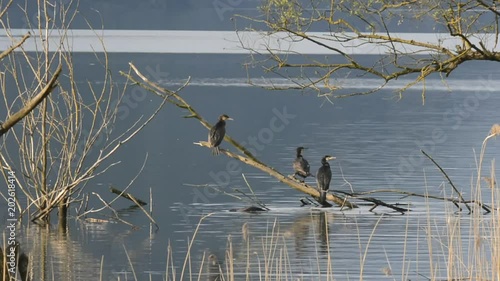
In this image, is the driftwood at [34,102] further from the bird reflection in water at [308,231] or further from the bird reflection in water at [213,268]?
the bird reflection in water at [308,231]

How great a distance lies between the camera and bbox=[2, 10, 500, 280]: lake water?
12031mm

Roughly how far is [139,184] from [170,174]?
200 centimetres

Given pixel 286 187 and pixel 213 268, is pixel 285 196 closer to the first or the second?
pixel 286 187

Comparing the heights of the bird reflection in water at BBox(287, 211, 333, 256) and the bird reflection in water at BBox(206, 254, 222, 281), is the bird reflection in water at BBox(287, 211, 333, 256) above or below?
above

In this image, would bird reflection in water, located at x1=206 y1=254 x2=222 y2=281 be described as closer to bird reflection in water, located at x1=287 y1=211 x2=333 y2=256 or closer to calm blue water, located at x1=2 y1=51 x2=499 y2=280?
calm blue water, located at x1=2 y1=51 x2=499 y2=280

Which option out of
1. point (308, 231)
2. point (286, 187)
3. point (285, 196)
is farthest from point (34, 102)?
point (286, 187)

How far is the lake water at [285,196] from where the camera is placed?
12.0 m

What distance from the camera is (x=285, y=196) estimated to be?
18.8m

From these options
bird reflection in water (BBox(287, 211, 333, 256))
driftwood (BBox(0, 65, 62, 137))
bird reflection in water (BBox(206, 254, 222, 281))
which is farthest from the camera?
bird reflection in water (BBox(287, 211, 333, 256))

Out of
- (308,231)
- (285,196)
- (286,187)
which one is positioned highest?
(286,187)

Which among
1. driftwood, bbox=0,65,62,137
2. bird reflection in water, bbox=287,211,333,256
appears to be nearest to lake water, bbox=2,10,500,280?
bird reflection in water, bbox=287,211,333,256

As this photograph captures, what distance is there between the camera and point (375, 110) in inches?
1737

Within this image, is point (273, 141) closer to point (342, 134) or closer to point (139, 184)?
point (342, 134)

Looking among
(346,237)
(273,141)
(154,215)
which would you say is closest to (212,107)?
(273,141)
